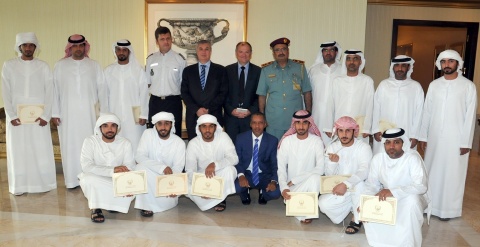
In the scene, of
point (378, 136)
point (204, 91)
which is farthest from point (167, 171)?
point (378, 136)

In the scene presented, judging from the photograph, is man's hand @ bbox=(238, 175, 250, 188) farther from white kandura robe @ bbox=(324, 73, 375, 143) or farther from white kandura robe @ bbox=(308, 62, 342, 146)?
white kandura robe @ bbox=(324, 73, 375, 143)

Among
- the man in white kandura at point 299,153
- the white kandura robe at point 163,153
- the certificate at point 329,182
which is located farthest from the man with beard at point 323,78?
the white kandura robe at point 163,153

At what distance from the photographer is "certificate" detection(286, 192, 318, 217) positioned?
156 inches

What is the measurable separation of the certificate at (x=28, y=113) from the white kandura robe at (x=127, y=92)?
0.86 m

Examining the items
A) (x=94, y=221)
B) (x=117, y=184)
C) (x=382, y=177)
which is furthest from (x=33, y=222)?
(x=382, y=177)

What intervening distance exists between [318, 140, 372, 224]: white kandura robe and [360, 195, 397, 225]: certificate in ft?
0.93

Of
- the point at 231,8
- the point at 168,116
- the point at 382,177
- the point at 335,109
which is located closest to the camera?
the point at 382,177

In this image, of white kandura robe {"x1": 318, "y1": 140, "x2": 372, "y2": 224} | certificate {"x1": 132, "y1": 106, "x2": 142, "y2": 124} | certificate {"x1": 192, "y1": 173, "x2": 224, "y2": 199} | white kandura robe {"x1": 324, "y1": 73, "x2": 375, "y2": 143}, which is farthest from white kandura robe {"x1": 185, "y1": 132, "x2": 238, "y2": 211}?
white kandura robe {"x1": 324, "y1": 73, "x2": 375, "y2": 143}

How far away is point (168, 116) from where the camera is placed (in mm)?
4535

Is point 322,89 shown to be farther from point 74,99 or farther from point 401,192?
point 74,99

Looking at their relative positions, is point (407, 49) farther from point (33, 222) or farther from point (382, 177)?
point (33, 222)

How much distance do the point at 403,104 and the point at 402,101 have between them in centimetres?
3

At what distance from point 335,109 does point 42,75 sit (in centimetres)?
349

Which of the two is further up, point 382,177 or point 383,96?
point 383,96
